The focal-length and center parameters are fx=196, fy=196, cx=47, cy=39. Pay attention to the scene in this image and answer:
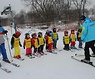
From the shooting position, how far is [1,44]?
7.45 m

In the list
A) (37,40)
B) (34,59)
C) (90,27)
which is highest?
(90,27)

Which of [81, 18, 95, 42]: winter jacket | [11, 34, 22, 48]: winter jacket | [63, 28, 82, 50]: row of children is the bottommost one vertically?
[63, 28, 82, 50]: row of children

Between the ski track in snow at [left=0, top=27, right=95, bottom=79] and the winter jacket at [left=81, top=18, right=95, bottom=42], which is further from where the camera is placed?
the winter jacket at [left=81, top=18, right=95, bottom=42]

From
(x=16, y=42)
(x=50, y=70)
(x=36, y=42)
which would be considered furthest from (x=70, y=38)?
(x=50, y=70)

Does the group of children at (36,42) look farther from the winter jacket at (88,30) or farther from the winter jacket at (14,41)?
the winter jacket at (88,30)

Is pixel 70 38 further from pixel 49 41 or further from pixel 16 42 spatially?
pixel 16 42

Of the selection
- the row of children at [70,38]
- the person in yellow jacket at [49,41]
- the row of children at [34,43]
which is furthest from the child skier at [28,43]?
the row of children at [70,38]

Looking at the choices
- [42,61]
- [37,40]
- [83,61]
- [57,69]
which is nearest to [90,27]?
[83,61]

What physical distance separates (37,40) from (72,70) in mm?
2958

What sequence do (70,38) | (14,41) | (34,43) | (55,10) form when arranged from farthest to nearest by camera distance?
(55,10)
(70,38)
(34,43)
(14,41)

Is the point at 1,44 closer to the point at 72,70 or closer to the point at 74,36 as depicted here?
the point at 72,70

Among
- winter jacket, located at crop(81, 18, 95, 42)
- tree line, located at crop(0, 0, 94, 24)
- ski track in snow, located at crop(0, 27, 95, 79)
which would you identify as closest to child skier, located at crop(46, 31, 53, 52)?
ski track in snow, located at crop(0, 27, 95, 79)

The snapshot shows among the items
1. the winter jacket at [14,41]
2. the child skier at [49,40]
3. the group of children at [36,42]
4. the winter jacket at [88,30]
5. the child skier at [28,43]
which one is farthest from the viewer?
the child skier at [49,40]

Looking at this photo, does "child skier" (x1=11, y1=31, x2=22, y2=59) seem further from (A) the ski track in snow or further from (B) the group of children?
(A) the ski track in snow
